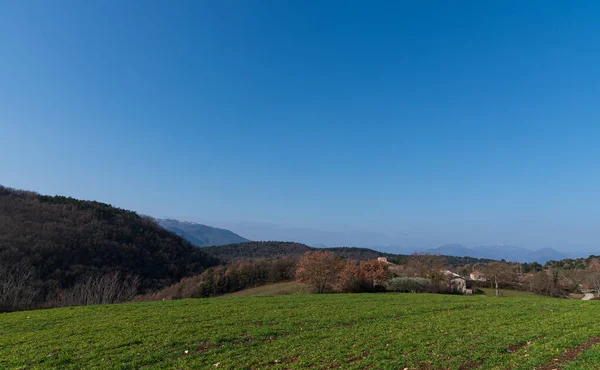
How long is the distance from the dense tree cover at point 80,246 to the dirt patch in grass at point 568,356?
51.9 metres

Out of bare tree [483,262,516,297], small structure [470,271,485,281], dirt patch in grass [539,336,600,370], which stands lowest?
small structure [470,271,485,281]

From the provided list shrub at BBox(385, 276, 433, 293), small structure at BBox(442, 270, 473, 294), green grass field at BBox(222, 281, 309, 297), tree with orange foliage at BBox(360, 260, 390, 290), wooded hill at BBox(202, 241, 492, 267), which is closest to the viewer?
shrub at BBox(385, 276, 433, 293)

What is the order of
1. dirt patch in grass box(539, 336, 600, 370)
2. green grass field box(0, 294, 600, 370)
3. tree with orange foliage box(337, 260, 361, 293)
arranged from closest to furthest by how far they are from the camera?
dirt patch in grass box(539, 336, 600, 370)
green grass field box(0, 294, 600, 370)
tree with orange foliage box(337, 260, 361, 293)

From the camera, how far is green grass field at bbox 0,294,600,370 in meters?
10.8

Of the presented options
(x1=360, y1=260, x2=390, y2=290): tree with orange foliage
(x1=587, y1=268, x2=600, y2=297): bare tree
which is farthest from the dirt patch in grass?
(x1=587, y1=268, x2=600, y2=297): bare tree

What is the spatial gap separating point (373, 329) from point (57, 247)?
85824 millimetres

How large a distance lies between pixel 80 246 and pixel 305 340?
294 ft

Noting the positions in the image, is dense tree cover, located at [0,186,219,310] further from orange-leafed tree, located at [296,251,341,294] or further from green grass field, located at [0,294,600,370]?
orange-leafed tree, located at [296,251,341,294]

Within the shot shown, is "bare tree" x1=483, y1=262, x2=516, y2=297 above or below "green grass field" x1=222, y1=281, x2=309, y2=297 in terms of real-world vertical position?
above

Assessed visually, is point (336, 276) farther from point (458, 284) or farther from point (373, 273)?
point (458, 284)

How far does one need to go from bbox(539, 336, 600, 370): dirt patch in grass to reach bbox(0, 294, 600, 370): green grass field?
0.09 feet

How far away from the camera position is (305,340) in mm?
13727

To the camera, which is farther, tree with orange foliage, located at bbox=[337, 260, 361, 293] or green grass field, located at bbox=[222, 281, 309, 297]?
green grass field, located at bbox=[222, 281, 309, 297]

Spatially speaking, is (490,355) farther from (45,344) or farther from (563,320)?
(45,344)
